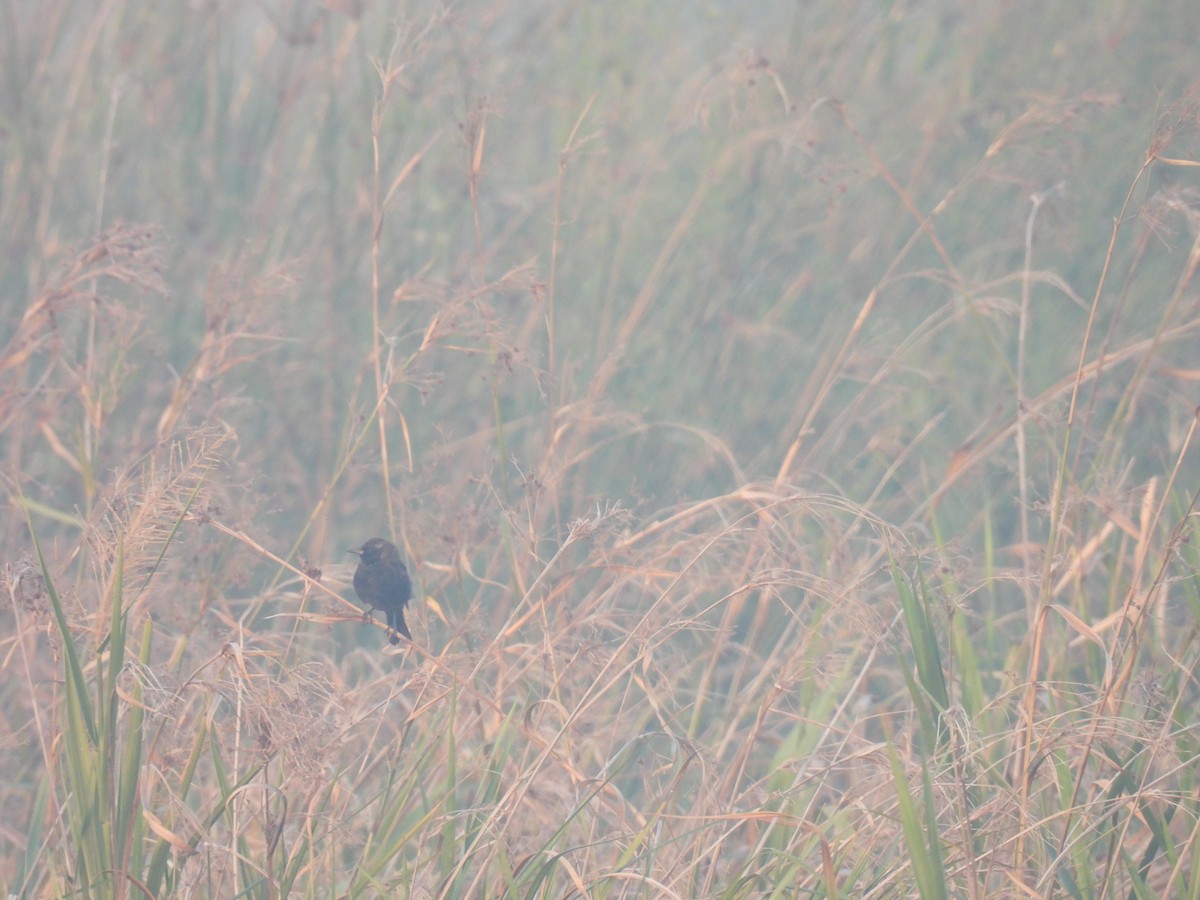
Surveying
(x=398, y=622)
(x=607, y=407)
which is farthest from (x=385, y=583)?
(x=607, y=407)

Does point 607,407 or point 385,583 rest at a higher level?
point 385,583

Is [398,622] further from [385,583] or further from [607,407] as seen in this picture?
[607,407]

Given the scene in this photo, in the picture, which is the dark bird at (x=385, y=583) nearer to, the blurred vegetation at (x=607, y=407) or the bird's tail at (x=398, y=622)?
the bird's tail at (x=398, y=622)

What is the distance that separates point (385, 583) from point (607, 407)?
1309 mm

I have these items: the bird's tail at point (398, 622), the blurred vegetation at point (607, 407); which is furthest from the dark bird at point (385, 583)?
the blurred vegetation at point (607, 407)

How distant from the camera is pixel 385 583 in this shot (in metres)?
→ 1.62

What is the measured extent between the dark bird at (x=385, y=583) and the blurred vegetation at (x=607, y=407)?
0.38ft

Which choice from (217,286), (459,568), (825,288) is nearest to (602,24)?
(825,288)

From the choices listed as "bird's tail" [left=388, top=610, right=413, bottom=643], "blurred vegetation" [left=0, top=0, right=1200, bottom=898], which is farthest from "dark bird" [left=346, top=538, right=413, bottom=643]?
"blurred vegetation" [left=0, top=0, right=1200, bottom=898]

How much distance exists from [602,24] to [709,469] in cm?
176

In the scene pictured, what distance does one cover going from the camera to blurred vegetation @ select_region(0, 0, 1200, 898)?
1.60m

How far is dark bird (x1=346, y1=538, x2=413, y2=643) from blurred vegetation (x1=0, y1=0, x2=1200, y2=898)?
117mm

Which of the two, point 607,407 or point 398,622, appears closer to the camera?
point 398,622

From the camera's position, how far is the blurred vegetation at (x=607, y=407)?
5.26ft
